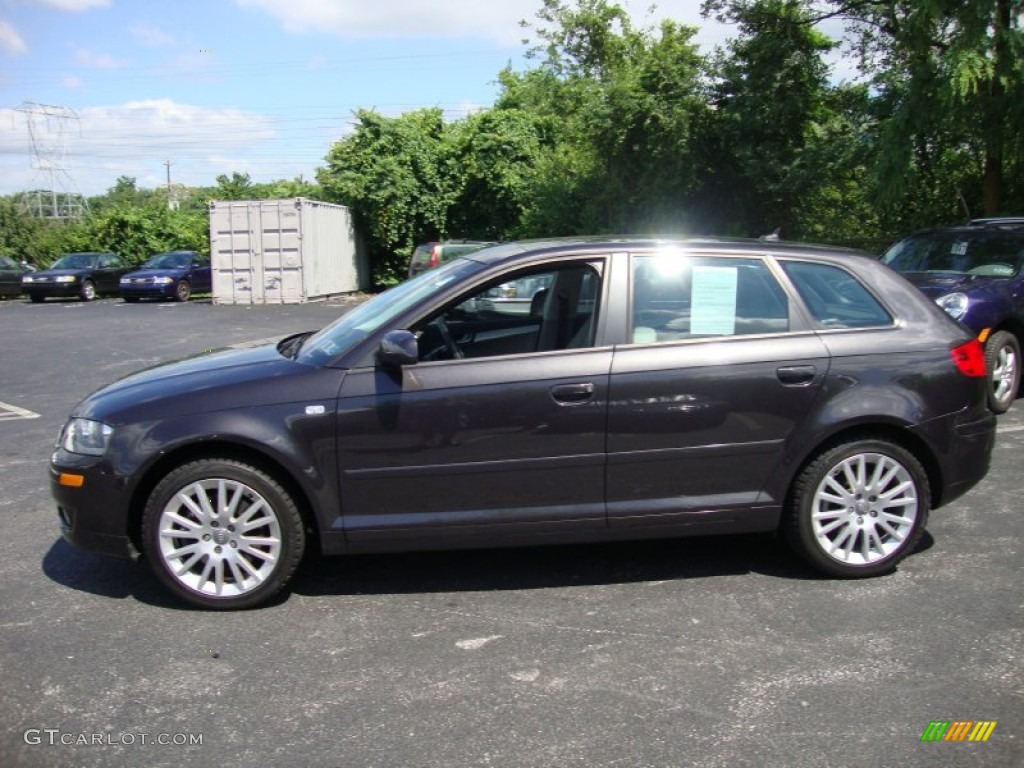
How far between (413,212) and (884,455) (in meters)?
23.3

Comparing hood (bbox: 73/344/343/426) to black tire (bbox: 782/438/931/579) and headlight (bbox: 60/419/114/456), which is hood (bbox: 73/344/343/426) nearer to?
headlight (bbox: 60/419/114/456)

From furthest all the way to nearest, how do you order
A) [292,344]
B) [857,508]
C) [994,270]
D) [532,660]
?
[994,270]
[292,344]
[857,508]
[532,660]

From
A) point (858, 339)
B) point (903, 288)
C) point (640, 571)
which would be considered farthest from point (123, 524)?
point (903, 288)

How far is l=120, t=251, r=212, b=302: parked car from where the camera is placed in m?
25.2

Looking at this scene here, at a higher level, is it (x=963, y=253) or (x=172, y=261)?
(x=172, y=261)

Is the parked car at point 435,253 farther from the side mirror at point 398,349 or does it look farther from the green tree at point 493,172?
the side mirror at point 398,349

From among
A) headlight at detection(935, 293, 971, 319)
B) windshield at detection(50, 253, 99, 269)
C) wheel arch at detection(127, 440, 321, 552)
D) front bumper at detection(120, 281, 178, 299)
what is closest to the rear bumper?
wheel arch at detection(127, 440, 321, 552)

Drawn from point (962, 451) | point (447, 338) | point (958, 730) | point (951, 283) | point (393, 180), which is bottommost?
point (958, 730)

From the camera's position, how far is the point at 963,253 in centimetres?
909

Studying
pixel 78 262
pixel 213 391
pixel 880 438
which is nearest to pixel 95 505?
pixel 213 391

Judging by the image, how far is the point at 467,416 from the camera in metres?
4.11

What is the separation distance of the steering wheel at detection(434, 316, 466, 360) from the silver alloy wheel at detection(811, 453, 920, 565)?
1.91m

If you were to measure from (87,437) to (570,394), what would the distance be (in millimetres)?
2291

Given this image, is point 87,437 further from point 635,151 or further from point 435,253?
point 635,151
